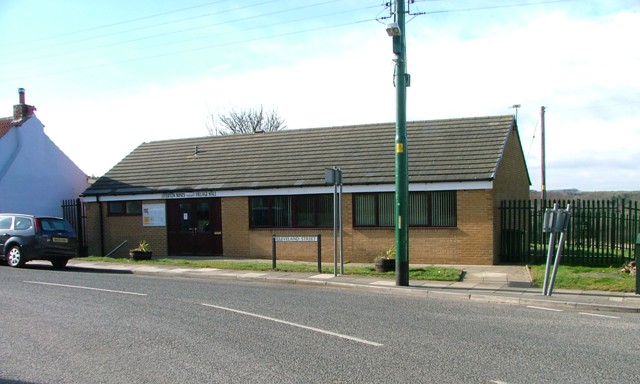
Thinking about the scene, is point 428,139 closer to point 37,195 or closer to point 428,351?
point 428,351

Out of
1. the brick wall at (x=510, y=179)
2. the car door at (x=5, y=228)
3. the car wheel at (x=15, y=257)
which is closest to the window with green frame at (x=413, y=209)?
the brick wall at (x=510, y=179)

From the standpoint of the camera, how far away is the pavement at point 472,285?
35.0ft

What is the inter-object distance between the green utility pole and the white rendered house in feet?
65.7

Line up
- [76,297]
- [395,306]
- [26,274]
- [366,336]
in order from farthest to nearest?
[26,274], [76,297], [395,306], [366,336]

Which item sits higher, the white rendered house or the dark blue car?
the white rendered house

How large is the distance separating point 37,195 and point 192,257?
10521 mm

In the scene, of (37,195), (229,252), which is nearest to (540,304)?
(229,252)

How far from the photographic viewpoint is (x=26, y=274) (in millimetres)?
15516

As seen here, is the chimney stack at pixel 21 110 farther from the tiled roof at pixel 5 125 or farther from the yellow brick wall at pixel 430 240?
the yellow brick wall at pixel 430 240

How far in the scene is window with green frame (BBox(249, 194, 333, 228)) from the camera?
1964cm

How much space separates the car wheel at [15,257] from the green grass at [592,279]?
1514 cm

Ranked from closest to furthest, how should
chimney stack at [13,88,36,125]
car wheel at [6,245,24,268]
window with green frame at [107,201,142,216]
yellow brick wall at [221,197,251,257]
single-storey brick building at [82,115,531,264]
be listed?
single-storey brick building at [82,115,531,264] → car wheel at [6,245,24,268] → yellow brick wall at [221,197,251,257] → window with green frame at [107,201,142,216] → chimney stack at [13,88,36,125]

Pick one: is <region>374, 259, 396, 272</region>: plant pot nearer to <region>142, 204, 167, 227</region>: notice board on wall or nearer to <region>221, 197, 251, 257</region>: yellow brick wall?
<region>221, 197, 251, 257</region>: yellow brick wall

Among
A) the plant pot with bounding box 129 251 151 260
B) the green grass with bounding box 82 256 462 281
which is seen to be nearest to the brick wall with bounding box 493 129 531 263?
the green grass with bounding box 82 256 462 281
